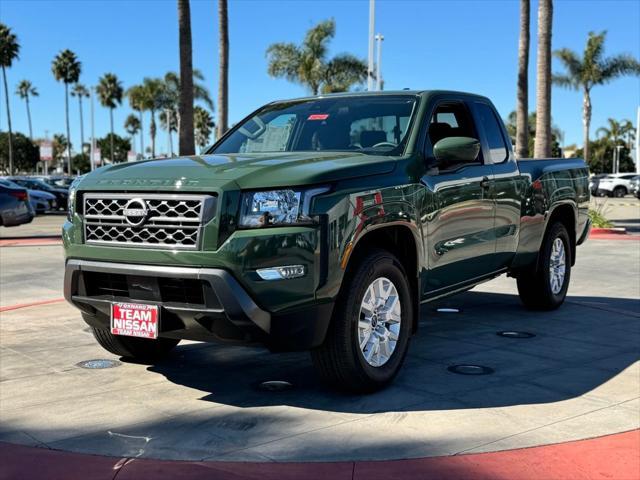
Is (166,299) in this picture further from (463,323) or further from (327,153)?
(463,323)

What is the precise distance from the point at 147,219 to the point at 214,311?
27.9 inches

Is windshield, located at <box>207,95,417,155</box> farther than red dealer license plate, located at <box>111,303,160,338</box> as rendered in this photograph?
Yes

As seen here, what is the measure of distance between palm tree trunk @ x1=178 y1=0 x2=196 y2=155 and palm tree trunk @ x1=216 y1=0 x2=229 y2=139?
239 centimetres

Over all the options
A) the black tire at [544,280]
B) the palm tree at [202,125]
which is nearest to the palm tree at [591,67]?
the black tire at [544,280]

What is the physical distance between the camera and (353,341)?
185 inches

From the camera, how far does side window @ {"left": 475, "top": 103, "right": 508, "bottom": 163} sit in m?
6.75

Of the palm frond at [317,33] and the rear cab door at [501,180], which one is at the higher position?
the palm frond at [317,33]

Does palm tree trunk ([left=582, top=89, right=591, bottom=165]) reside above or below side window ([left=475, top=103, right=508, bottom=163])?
above

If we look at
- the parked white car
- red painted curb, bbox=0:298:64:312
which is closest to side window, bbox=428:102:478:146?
red painted curb, bbox=0:298:64:312

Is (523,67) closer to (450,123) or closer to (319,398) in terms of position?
(450,123)

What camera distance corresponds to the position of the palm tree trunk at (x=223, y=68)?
23422mm

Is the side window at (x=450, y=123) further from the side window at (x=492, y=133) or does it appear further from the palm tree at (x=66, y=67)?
the palm tree at (x=66, y=67)

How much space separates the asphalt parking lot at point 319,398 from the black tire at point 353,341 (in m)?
0.14

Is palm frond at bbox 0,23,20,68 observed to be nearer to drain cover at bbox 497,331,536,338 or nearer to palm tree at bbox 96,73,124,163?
palm tree at bbox 96,73,124,163
